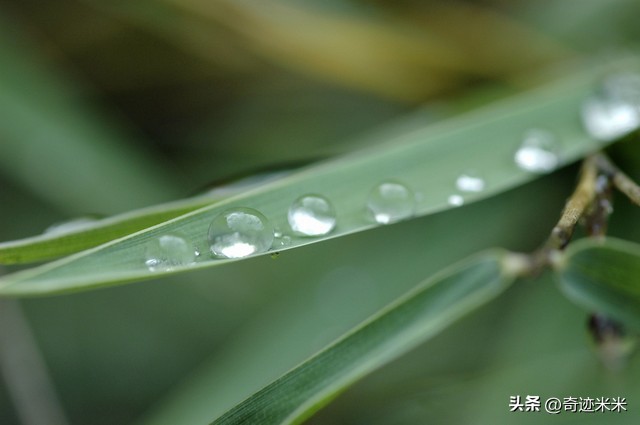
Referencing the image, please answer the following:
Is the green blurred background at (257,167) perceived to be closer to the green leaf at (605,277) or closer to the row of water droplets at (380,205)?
the row of water droplets at (380,205)

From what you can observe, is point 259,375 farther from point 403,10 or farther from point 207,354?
point 403,10

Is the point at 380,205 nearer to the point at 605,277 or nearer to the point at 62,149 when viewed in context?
the point at 605,277

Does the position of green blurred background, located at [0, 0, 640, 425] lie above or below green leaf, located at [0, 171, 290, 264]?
above

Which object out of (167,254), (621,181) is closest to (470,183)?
(621,181)

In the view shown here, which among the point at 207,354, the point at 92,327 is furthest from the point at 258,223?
the point at 92,327

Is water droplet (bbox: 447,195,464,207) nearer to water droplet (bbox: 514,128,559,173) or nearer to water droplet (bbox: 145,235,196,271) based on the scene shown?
water droplet (bbox: 514,128,559,173)

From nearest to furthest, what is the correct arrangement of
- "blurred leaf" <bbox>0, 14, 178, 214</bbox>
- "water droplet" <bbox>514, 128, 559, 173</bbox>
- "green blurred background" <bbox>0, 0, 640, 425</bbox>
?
"water droplet" <bbox>514, 128, 559, 173</bbox>
"green blurred background" <bbox>0, 0, 640, 425</bbox>
"blurred leaf" <bbox>0, 14, 178, 214</bbox>

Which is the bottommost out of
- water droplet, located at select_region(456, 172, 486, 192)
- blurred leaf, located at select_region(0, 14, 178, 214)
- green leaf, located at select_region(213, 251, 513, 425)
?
green leaf, located at select_region(213, 251, 513, 425)

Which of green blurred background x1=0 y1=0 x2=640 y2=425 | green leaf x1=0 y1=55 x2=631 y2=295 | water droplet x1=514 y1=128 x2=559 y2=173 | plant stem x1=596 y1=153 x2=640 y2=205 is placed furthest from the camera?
green blurred background x1=0 y1=0 x2=640 y2=425

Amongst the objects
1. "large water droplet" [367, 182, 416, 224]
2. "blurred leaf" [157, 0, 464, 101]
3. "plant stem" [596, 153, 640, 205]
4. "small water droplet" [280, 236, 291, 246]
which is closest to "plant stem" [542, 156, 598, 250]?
"plant stem" [596, 153, 640, 205]
